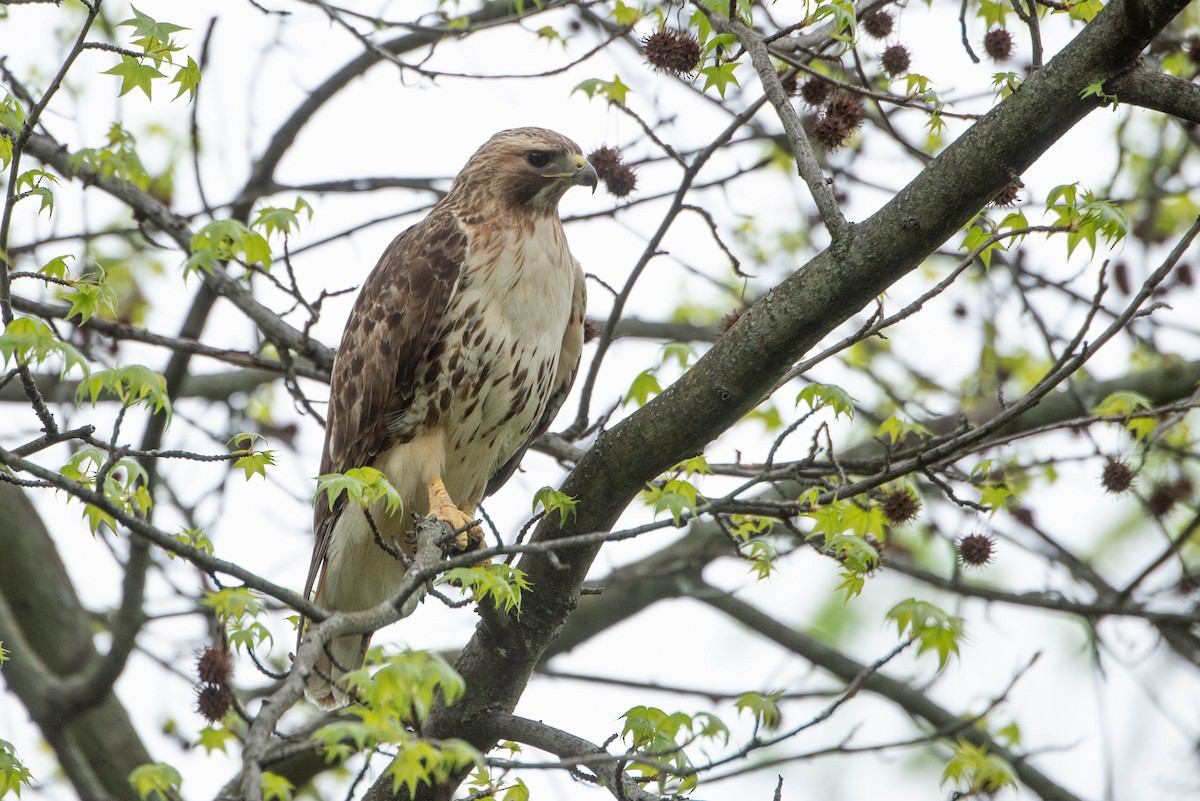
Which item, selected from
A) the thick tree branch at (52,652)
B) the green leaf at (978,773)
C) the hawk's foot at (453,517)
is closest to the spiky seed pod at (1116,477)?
the green leaf at (978,773)

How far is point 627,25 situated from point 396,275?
4.92ft

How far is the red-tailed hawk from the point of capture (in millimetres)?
5117

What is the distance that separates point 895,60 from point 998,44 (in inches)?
24.7

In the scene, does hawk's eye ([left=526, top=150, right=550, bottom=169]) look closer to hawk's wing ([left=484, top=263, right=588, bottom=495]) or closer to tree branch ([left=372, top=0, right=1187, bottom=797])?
hawk's wing ([left=484, top=263, right=588, bottom=495])

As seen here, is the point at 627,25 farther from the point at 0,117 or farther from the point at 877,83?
the point at 0,117

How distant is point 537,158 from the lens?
18.0ft

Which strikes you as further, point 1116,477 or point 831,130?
point 1116,477

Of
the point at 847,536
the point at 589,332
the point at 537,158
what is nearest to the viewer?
the point at 847,536

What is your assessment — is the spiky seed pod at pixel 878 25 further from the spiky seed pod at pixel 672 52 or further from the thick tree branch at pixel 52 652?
the thick tree branch at pixel 52 652

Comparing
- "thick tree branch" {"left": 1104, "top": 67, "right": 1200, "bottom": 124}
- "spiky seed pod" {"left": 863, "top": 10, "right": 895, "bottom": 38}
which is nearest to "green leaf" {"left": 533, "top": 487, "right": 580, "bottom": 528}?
"thick tree branch" {"left": 1104, "top": 67, "right": 1200, "bottom": 124}

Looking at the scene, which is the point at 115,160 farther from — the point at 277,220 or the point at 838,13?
the point at 838,13

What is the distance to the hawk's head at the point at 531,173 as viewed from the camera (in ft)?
17.7

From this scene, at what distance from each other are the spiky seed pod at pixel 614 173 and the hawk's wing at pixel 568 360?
1.22 ft

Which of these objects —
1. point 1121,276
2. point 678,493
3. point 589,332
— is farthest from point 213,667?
point 1121,276
